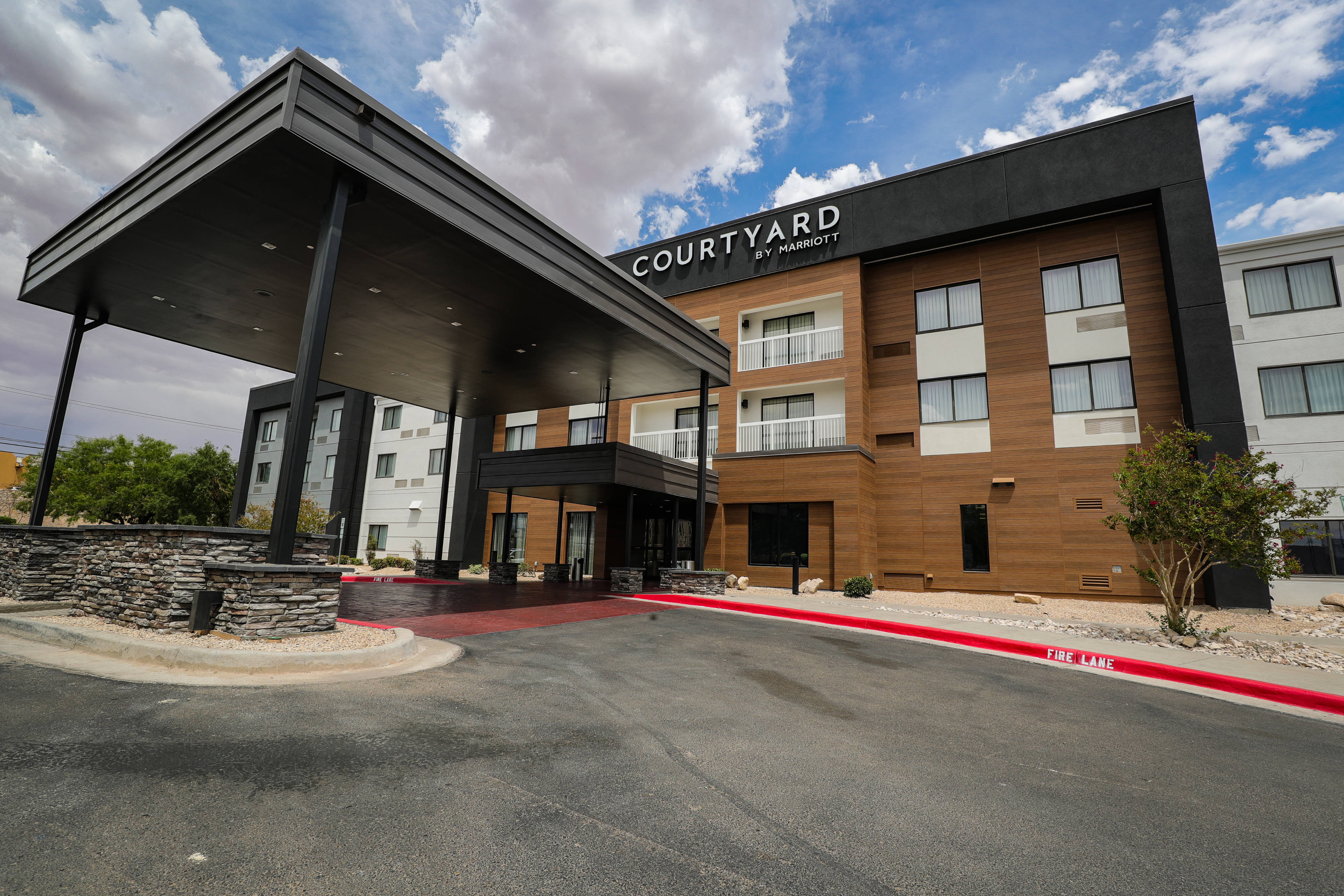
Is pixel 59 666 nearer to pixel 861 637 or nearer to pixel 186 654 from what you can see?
pixel 186 654

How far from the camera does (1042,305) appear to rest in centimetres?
2130

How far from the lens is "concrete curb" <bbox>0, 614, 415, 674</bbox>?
6.64m

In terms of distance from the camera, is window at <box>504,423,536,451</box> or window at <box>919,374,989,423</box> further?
window at <box>504,423,536,451</box>

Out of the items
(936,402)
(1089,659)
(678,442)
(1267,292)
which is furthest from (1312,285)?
(678,442)

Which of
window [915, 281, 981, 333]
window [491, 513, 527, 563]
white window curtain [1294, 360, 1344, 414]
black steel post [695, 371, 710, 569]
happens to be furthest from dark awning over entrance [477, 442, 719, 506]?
white window curtain [1294, 360, 1344, 414]

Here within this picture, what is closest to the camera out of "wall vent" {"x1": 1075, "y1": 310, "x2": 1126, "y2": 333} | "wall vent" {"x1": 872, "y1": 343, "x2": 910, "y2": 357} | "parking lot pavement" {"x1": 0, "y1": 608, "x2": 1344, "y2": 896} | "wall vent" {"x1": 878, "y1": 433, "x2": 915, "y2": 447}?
"parking lot pavement" {"x1": 0, "y1": 608, "x2": 1344, "y2": 896}

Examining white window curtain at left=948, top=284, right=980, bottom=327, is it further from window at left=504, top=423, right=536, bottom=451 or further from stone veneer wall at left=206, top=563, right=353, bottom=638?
stone veneer wall at left=206, top=563, right=353, bottom=638

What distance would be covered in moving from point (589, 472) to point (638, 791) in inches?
566

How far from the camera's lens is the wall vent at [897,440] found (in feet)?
74.9

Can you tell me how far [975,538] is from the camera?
21109 millimetres

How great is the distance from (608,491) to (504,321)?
7.81m

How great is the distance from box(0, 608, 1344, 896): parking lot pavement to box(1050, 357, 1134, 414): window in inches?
588

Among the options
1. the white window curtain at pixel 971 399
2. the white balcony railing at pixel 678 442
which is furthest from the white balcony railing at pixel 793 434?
the white window curtain at pixel 971 399

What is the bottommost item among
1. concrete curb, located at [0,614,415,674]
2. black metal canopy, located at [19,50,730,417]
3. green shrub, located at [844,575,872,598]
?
concrete curb, located at [0,614,415,674]
